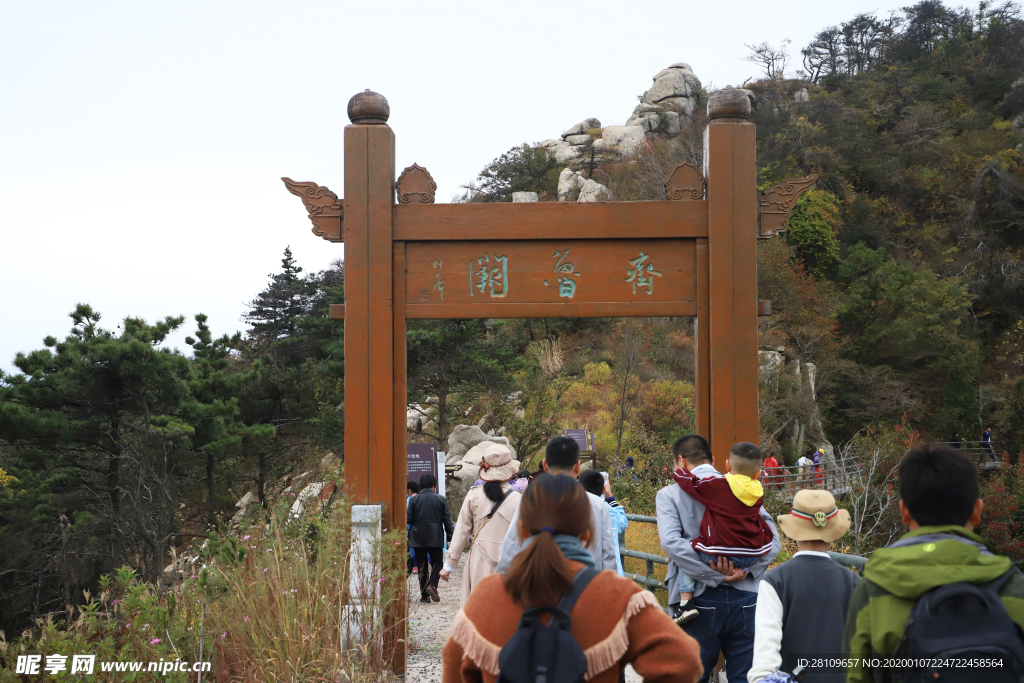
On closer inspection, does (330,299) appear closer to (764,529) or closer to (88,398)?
(88,398)

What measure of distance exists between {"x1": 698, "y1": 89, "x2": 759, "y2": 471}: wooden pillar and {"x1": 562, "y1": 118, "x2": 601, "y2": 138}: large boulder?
125 ft

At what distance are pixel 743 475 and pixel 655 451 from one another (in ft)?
42.5

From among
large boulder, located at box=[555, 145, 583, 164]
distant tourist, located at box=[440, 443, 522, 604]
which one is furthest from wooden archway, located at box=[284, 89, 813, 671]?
large boulder, located at box=[555, 145, 583, 164]

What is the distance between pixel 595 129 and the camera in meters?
41.6

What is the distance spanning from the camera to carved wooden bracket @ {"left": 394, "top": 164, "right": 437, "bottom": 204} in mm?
5074

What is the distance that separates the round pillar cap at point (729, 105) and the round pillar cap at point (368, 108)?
214 cm

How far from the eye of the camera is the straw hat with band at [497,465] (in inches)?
169

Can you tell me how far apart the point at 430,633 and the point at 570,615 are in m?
4.68

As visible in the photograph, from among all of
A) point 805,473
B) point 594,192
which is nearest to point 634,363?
point 805,473

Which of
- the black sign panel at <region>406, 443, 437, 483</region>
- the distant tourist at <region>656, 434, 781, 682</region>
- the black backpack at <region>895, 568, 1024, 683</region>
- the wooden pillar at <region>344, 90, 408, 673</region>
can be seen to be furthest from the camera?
the black sign panel at <region>406, 443, 437, 483</region>

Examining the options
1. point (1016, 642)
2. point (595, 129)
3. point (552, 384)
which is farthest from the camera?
point (595, 129)

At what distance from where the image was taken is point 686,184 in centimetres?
517

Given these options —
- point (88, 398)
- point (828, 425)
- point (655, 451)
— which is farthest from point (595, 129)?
point (88, 398)

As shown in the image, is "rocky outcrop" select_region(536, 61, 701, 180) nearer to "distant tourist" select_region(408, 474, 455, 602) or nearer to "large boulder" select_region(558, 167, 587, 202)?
"large boulder" select_region(558, 167, 587, 202)
